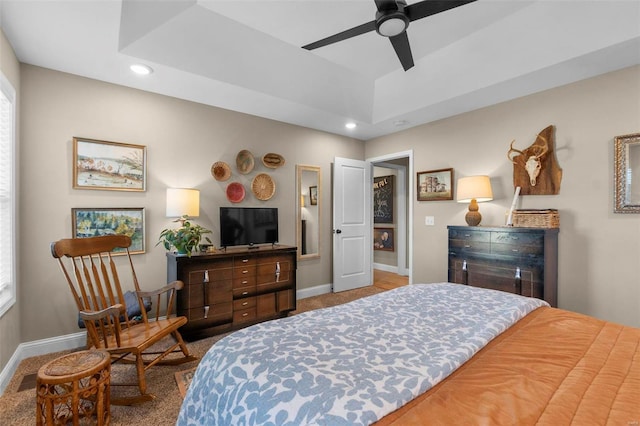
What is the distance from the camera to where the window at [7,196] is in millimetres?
2270

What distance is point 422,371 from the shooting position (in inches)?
37.4

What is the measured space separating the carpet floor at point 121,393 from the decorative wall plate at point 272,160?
2318 mm

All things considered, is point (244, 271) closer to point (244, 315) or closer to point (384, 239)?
point (244, 315)

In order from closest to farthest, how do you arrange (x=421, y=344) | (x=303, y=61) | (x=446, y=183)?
1. (x=421, y=344)
2. (x=303, y=61)
3. (x=446, y=183)

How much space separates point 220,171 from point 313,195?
146 cm

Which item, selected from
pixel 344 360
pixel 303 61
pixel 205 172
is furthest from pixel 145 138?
pixel 344 360

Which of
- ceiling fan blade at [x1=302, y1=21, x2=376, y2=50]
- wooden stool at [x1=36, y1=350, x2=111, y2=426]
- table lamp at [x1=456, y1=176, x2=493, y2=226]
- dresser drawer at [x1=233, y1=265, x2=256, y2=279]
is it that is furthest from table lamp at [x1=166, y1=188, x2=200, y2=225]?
table lamp at [x1=456, y1=176, x2=493, y2=226]

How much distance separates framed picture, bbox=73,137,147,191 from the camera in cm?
283

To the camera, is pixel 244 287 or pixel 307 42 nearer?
pixel 307 42

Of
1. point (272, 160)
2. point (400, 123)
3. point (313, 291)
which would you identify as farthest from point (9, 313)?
point (400, 123)

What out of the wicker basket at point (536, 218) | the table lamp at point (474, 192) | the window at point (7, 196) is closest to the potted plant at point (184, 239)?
the window at point (7, 196)

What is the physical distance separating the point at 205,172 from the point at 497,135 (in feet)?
11.4

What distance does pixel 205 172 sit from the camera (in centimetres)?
355

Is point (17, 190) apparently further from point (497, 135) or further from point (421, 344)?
point (497, 135)
